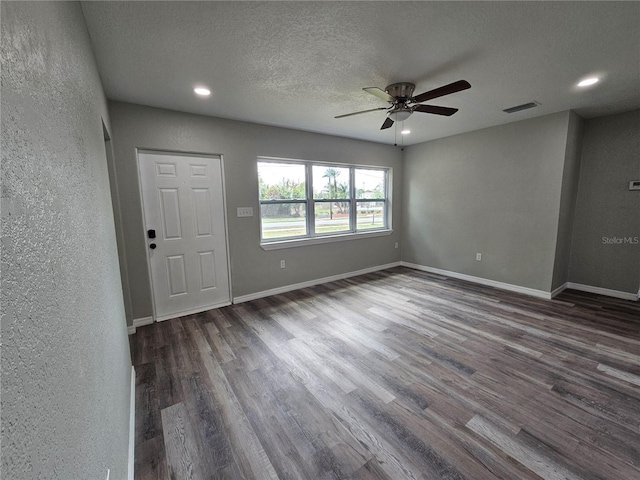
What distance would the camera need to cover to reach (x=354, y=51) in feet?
6.48

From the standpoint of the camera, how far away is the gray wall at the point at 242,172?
114 inches

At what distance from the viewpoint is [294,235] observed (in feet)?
14.0

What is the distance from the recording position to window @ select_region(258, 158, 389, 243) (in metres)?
3.97

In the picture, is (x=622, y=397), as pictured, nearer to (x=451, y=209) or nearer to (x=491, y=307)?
(x=491, y=307)

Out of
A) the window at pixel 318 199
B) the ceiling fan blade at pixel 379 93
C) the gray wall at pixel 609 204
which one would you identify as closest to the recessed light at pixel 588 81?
the gray wall at pixel 609 204

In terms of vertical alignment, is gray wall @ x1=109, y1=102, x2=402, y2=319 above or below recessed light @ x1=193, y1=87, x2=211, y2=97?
below

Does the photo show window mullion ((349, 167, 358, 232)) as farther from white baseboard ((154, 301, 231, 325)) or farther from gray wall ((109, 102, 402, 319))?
white baseboard ((154, 301, 231, 325))

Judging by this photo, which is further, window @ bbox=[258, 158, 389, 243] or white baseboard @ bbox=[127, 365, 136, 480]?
window @ bbox=[258, 158, 389, 243]

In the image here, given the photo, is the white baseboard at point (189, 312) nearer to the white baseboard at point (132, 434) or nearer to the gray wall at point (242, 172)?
the gray wall at point (242, 172)

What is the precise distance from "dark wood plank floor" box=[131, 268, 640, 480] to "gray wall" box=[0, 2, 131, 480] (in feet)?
2.39

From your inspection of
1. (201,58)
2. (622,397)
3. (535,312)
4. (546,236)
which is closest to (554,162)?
(546,236)

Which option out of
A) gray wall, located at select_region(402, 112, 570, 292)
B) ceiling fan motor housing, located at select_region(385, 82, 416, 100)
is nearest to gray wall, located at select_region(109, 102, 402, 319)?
gray wall, located at select_region(402, 112, 570, 292)

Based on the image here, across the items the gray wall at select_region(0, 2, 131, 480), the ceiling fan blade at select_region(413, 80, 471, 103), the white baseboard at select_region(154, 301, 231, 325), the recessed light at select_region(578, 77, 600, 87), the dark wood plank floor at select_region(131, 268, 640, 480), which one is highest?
the recessed light at select_region(578, 77, 600, 87)

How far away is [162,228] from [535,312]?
15.3 feet
